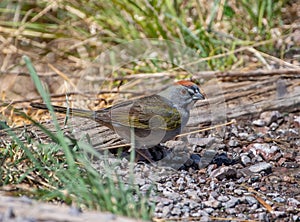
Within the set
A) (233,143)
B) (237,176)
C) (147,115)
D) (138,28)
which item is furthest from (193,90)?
(138,28)

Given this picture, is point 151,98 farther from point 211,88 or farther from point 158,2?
point 158,2

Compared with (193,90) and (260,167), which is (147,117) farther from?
(260,167)

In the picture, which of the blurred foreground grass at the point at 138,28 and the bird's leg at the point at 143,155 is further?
the blurred foreground grass at the point at 138,28

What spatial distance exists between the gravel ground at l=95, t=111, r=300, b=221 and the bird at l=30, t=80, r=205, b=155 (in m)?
0.18

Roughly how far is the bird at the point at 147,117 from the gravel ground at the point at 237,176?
18cm

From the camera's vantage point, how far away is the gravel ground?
2928 mm

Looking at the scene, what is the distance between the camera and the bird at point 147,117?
3545 millimetres

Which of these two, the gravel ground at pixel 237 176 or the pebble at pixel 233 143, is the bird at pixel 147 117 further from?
the pebble at pixel 233 143

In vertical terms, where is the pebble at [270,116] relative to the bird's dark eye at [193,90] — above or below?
below

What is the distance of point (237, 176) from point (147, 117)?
0.61 metres

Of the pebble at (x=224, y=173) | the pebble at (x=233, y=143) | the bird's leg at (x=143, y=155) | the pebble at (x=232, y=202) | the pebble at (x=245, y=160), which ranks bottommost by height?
the pebble at (x=232, y=202)

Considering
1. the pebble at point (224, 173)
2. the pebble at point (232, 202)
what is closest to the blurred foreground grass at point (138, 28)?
the pebble at point (224, 173)

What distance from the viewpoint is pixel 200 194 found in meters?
3.14

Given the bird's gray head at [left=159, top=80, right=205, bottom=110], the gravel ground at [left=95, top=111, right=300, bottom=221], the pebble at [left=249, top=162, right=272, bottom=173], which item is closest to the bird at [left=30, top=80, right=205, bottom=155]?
the bird's gray head at [left=159, top=80, right=205, bottom=110]
